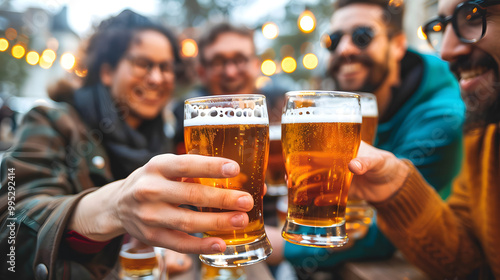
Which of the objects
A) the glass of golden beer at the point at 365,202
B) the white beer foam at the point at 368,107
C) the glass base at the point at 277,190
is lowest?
the glass base at the point at 277,190

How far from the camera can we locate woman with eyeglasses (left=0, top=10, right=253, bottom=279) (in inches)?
26.2

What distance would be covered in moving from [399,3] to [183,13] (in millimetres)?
4191

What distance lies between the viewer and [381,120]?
5.73 ft

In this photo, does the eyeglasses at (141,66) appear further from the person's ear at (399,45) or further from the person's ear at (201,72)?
the person's ear at (399,45)

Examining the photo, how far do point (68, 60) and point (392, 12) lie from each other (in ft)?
5.88

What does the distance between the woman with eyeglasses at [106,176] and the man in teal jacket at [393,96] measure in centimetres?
101

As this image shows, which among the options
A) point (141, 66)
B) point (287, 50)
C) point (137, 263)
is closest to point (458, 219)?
point (137, 263)

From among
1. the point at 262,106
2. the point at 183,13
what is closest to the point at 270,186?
the point at 262,106

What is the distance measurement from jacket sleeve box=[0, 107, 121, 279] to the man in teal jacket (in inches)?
43.6

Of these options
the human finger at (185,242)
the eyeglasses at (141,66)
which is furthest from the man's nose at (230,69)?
the human finger at (185,242)

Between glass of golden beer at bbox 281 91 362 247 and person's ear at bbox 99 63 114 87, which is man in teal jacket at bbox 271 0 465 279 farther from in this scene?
person's ear at bbox 99 63 114 87

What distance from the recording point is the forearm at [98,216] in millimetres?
751

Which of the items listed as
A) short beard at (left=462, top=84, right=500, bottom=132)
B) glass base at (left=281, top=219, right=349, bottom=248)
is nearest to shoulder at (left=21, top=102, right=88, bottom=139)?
glass base at (left=281, top=219, right=349, bottom=248)

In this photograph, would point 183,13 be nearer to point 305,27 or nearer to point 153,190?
point 305,27
